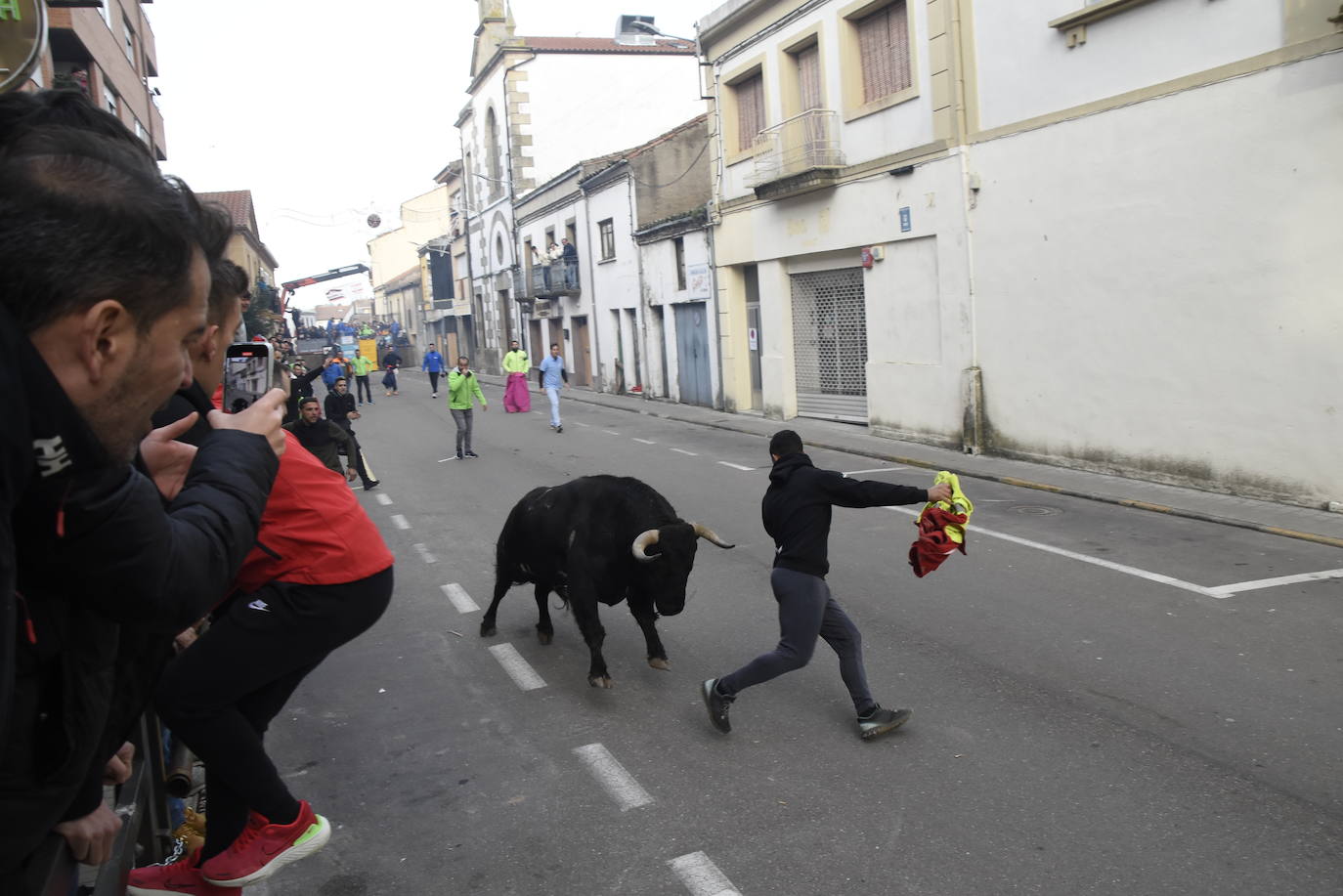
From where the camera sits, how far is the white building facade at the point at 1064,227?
10.8 m

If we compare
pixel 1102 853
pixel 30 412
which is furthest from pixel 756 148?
pixel 30 412

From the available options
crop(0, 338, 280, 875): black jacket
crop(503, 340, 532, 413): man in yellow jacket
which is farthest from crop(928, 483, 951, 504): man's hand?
crop(503, 340, 532, 413): man in yellow jacket

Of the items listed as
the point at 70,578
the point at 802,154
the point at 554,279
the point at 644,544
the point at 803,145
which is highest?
the point at 803,145

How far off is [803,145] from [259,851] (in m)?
17.9

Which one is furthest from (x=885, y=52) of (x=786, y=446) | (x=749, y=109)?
(x=786, y=446)

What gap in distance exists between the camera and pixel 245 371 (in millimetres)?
3074

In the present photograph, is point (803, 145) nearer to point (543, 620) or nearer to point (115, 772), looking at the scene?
point (543, 620)

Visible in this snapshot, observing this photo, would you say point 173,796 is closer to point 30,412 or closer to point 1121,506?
point 30,412

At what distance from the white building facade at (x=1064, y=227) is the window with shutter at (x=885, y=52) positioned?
0.04 metres

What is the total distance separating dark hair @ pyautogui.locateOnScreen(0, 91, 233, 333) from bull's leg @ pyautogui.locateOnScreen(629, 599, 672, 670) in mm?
4885

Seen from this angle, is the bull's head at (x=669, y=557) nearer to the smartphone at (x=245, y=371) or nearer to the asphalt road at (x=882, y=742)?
the asphalt road at (x=882, y=742)

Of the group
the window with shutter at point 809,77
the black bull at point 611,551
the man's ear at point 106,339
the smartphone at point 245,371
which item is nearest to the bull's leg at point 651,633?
the black bull at point 611,551

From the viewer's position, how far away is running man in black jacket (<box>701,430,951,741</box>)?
5418mm

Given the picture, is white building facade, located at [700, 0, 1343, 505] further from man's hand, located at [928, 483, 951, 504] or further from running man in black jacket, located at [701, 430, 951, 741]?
running man in black jacket, located at [701, 430, 951, 741]
